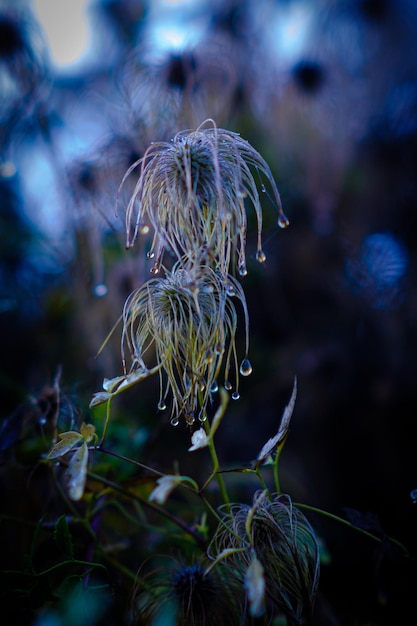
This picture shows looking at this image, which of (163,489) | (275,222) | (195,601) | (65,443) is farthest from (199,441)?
(275,222)

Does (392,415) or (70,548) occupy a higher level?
(70,548)

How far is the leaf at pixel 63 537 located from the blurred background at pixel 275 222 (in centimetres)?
67

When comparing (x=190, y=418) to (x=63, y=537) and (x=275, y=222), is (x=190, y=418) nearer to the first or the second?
(x=63, y=537)

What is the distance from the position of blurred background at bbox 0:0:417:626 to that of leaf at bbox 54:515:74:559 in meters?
0.67

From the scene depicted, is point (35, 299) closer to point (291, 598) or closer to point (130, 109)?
point (130, 109)

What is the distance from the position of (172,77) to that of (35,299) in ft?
4.47

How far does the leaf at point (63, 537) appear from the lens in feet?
1.73

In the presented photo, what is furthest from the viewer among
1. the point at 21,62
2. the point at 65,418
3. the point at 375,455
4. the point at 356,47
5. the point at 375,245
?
the point at 356,47

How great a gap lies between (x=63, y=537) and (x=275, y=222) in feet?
5.56

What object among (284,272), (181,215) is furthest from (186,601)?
(284,272)

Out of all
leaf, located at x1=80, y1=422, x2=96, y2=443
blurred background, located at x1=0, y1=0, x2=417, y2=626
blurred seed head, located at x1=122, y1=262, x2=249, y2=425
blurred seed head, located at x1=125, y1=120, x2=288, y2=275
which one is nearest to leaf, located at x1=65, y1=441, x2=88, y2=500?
leaf, located at x1=80, y1=422, x2=96, y2=443

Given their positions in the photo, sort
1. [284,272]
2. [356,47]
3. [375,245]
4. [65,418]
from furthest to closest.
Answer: [284,272] → [356,47] → [375,245] → [65,418]

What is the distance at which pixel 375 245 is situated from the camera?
1827 millimetres

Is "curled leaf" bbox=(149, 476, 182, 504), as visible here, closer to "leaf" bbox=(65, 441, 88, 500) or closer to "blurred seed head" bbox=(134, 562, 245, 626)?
"leaf" bbox=(65, 441, 88, 500)
